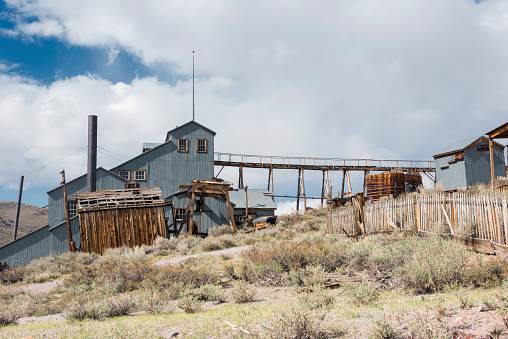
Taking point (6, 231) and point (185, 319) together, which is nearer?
point (185, 319)

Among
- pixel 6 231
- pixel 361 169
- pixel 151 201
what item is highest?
pixel 361 169

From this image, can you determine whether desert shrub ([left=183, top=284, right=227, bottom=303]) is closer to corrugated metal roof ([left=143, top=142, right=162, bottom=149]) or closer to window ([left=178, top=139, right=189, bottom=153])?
window ([left=178, top=139, right=189, bottom=153])

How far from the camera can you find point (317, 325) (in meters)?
5.11

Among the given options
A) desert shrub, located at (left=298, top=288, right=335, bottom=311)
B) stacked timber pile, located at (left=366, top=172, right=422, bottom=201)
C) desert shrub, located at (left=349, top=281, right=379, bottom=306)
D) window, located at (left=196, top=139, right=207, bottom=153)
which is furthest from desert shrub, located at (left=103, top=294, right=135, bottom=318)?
window, located at (left=196, top=139, right=207, bottom=153)

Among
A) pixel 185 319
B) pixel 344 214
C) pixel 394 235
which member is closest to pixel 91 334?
pixel 185 319

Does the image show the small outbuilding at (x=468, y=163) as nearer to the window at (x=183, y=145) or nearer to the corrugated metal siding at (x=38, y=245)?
the window at (x=183, y=145)

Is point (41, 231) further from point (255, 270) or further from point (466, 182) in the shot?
point (466, 182)

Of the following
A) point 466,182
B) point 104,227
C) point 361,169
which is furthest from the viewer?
point 361,169

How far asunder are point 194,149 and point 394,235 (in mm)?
23967

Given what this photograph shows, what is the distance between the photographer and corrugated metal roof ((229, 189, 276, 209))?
118 ft

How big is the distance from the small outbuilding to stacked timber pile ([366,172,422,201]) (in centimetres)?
581

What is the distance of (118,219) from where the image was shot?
24719 mm

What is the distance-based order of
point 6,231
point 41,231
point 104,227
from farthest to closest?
point 6,231 < point 41,231 < point 104,227

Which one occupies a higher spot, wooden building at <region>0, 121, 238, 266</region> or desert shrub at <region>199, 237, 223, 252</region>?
wooden building at <region>0, 121, 238, 266</region>
